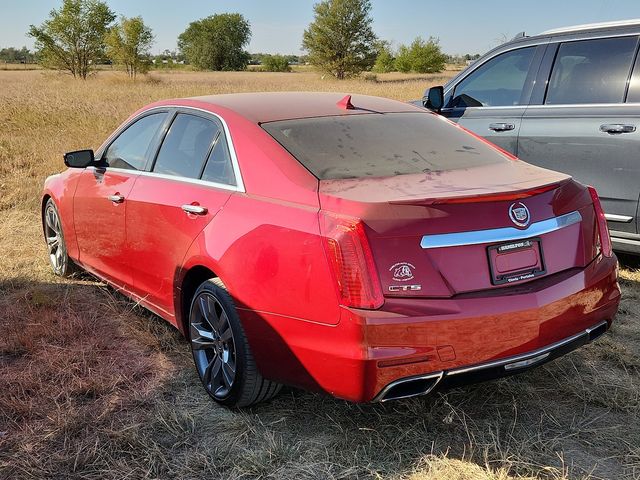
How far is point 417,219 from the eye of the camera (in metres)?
2.33

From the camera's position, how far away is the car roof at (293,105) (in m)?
3.26

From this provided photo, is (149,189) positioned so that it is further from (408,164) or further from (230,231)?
(408,164)

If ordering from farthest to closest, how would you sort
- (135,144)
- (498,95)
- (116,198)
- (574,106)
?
(498,95), (574,106), (135,144), (116,198)

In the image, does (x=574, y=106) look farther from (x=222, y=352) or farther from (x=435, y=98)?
(x=222, y=352)

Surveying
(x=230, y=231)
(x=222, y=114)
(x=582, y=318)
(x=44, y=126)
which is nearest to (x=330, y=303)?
(x=230, y=231)

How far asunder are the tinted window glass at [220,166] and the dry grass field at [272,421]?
110 centimetres

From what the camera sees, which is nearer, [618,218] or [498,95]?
[618,218]

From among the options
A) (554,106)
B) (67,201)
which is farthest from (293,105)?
(554,106)

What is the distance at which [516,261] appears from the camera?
8.08 ft

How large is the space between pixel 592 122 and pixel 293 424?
135 inches

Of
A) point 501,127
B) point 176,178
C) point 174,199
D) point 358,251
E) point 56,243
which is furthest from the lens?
point 501,127

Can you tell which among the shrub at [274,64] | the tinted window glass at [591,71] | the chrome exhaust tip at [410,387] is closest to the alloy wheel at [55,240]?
the chrome exhaust tip at [410,387]

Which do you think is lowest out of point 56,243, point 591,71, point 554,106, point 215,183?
point 56,243

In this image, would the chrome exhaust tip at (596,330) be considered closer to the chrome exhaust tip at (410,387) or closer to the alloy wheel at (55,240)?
the chrome exhaust tip at (410,387)
